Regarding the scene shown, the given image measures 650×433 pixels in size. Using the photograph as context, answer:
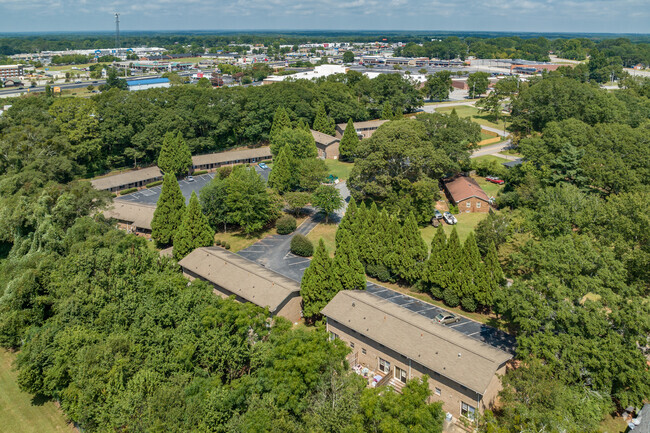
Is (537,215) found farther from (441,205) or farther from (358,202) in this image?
(358,202)

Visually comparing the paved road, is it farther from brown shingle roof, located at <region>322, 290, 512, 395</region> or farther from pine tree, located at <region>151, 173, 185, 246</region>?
brown shingle roof, located at <region>322, 290, 512, 395</region>

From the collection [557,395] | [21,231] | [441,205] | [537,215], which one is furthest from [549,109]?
[21,231]

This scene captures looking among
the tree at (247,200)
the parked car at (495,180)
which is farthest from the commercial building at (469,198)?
the tree at (247,200)

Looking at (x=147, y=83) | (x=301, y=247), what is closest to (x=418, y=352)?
(x=301, y=247)

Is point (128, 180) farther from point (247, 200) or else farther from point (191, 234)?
point (191, 234)

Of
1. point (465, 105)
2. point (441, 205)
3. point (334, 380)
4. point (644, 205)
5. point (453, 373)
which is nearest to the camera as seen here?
point (334, 380)
